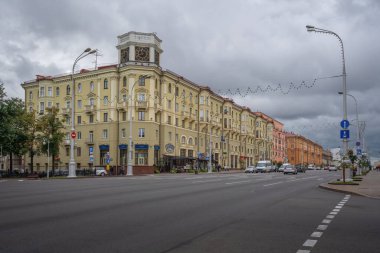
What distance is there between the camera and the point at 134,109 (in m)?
63.3

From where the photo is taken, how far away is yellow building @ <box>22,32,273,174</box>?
63375 millimetres

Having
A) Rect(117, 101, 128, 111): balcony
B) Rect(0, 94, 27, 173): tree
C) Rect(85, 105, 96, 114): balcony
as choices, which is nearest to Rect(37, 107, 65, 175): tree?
Rect(0, 94, 27, 173): tree

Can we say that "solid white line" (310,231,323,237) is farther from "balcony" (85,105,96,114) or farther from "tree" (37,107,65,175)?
"balcony" (85,105,96,114)

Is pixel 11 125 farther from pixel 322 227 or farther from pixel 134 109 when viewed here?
pixel 322 227

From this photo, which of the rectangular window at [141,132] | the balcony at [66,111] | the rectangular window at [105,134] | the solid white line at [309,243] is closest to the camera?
the solid white line at [309,243]

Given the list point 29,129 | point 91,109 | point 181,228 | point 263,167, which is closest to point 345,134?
point 181,228

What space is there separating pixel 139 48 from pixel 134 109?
962 cm

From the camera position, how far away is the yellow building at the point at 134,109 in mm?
63375

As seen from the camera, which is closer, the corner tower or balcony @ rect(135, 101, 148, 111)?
balcony @ rect(135, 101, 148, 111)

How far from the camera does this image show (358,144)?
5094cm

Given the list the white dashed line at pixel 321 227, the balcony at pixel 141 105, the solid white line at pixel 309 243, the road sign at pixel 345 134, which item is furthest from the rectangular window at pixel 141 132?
the solid white line at pixel 309 243

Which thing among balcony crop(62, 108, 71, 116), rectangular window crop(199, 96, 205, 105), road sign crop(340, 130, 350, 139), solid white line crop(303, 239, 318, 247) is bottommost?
solid white line crop(303, 239, 318, 247)

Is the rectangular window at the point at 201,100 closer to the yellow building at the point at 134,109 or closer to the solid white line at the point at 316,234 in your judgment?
the yellow building at the point at 134,109

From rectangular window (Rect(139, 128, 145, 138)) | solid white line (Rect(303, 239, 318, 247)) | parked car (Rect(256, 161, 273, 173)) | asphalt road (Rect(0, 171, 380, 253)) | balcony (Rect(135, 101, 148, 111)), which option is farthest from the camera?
parked car (Rect(256, 161, 273, 173))
